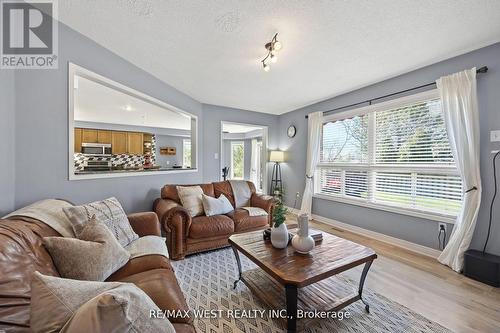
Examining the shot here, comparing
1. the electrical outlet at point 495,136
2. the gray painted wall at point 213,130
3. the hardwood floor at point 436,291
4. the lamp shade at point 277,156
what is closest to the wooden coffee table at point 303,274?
the hardwood floor at point 436,291

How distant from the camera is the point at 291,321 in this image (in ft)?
4.31

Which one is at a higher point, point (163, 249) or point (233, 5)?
point (233, 5)

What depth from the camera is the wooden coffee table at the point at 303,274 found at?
133 cm

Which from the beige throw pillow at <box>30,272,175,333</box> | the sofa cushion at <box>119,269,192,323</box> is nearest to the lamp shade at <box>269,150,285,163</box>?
the sofa cushion at <box>119,269,192,323</box>

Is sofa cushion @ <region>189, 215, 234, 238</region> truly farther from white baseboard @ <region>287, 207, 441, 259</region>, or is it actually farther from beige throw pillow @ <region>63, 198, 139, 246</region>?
white baseboard @ <region>287, 207, 441, 259</region>

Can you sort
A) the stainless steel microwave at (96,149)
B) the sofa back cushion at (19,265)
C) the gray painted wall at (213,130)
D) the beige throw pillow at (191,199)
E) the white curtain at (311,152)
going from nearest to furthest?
the sofa back cushion at (19,265) < the beige throw pillow at (191,199) < the white curtain at (311,152) < the gray painted wall at (213,130) < the stainless steel microwave at (96,149)

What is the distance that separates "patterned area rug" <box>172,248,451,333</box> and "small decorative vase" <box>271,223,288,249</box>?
A: 51 centimetres

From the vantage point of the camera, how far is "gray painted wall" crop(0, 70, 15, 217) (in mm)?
1490

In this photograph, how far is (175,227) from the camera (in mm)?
2422

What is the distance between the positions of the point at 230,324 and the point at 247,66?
2.82 meters

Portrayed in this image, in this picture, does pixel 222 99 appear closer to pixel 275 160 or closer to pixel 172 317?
pixel 275 160

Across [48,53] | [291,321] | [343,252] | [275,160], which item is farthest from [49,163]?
[275,160]

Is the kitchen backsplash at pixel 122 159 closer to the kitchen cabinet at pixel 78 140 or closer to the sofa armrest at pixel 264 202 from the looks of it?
the kitchen cabinet at pixel 78 140

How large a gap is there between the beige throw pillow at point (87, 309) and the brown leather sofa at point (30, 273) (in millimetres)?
161
